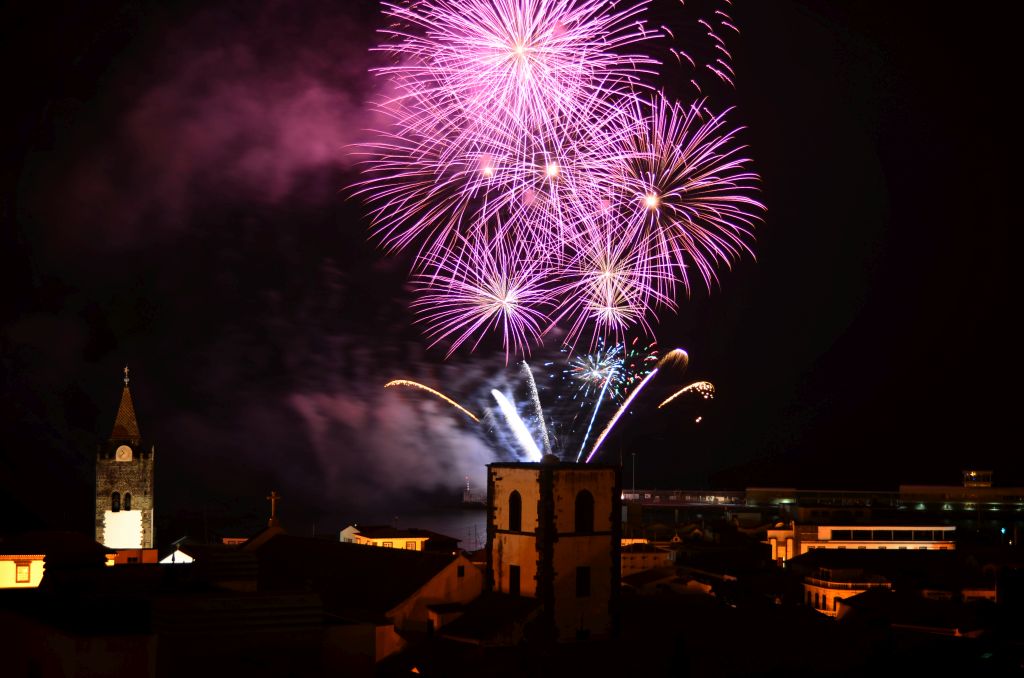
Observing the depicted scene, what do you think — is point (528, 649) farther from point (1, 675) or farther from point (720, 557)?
point (720, 557)

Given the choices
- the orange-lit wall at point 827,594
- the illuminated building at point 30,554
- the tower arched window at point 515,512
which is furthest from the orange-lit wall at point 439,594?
the orange-lit wall at point 827,594

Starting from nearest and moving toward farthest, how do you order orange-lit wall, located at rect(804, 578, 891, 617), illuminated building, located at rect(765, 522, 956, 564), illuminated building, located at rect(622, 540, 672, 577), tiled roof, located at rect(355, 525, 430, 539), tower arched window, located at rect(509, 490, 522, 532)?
tower arched window, located at rect(509, 490, 522, 532)
orange-lit wall, located at rect(804, 578, 891, 617)
tiled roof, located at rect(355, 525, 430, 539)
illuminated building, located at rect(622, 540, 672, 577)
illuminated building, located at rect(765, 522, 956, 564)

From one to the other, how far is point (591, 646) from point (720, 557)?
35.4 metres

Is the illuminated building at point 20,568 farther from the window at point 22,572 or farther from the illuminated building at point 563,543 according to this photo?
the illuminated building at point 563,543

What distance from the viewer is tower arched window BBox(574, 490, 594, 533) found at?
30.4 metres

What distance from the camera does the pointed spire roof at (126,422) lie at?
5859cm

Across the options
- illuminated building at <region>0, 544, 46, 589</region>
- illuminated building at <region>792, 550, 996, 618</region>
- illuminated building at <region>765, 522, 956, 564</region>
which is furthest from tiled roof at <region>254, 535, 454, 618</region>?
illuminated building at <region>765, 522, 956, 564</region>

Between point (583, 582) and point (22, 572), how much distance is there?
21.5 meters

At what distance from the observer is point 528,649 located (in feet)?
88.9

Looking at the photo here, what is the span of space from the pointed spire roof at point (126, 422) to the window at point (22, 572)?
57.7 feet

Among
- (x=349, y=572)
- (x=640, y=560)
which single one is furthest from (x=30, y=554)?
(x=640, y=560)

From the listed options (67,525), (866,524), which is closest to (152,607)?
(67,525)

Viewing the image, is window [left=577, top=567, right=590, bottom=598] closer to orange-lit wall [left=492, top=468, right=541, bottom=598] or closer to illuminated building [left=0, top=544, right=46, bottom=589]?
orange-lit wall [left=492, top=468, right=541, bottom=598]

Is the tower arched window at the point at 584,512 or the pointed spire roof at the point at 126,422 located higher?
the pointed spire roof at the point at 126,422
